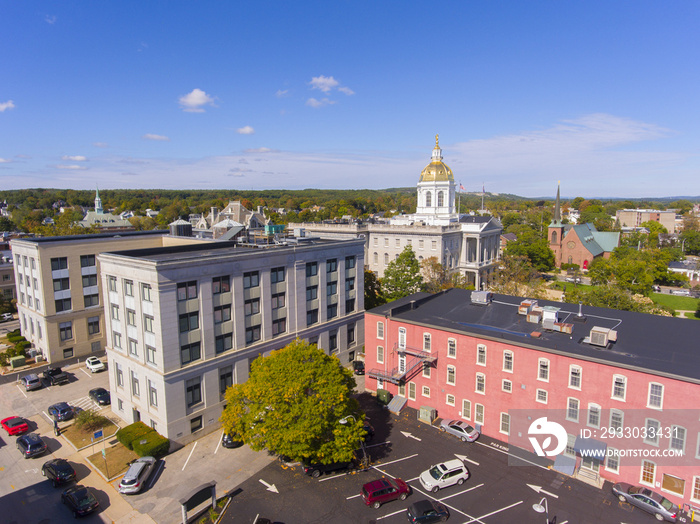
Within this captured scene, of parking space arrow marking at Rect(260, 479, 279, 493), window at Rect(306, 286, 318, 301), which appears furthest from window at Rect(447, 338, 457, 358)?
parking space arrow marking at Rect(260, 479, 279, 493)

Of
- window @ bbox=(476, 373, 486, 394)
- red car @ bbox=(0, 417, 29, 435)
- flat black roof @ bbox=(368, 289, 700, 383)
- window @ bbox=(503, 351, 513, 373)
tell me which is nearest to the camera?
flat black roof @ bbox=(368, 289, 700, 383)

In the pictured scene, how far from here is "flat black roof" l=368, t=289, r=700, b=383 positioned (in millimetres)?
27814

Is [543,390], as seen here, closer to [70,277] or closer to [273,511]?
[273,511]

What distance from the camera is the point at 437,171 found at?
94562 mm

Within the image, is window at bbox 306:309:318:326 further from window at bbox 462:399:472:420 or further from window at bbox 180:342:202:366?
window at bbox 462:399:472:420

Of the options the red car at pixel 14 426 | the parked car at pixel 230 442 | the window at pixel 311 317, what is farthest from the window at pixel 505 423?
the red car at pixel 14 426

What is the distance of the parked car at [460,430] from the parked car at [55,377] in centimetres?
4123

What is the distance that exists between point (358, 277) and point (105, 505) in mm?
32907

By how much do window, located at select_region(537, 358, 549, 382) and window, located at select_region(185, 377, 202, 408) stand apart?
89.9 feet

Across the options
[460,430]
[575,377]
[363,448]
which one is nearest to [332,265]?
[363,448]

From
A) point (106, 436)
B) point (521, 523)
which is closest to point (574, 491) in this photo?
point (521, 523)

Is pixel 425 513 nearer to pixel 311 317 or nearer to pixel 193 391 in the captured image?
pixel 193 391

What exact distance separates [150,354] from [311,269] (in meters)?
17.9

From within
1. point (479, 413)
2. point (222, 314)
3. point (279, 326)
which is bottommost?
point (479, 413)
